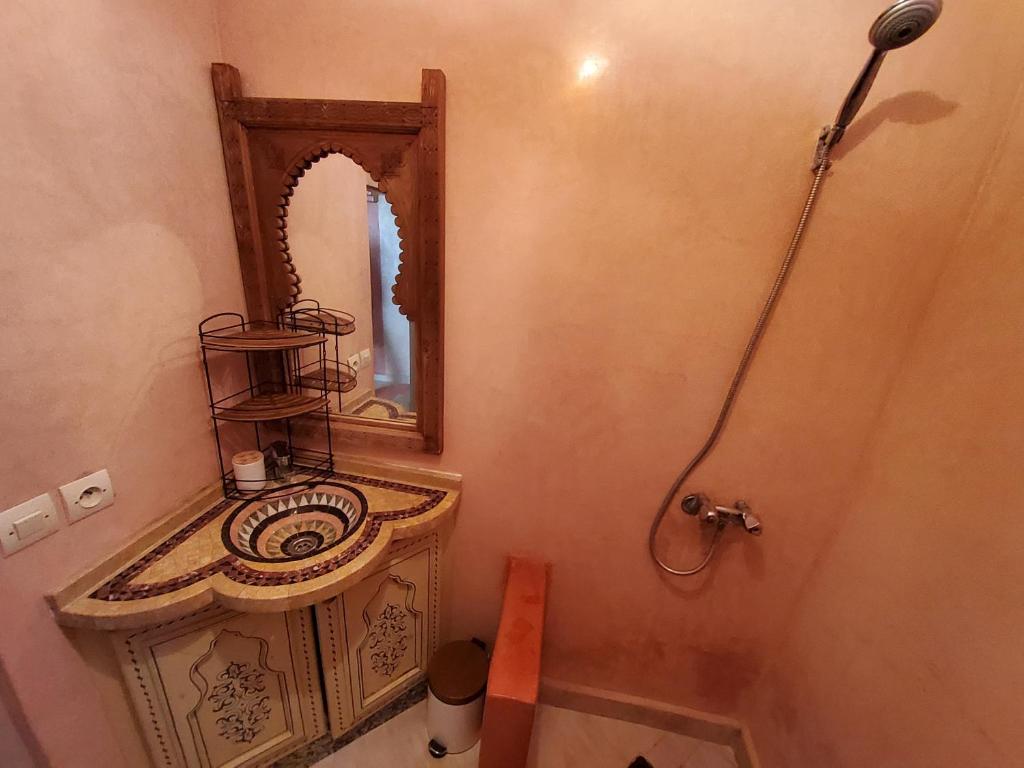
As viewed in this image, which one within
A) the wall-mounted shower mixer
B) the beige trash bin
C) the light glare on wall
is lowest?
the beige trash bin

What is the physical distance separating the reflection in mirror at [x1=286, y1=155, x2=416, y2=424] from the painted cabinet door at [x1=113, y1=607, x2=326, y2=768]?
0.69 metres

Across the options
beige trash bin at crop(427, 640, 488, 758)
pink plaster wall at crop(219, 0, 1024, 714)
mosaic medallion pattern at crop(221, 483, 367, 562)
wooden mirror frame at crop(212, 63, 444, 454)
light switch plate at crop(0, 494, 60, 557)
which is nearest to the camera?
light switch plate at crop(0, 494, 60, 557)

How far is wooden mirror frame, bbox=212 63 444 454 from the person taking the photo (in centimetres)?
99

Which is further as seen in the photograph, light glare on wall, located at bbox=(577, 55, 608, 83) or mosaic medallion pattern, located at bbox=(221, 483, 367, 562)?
mosaic medallion pattern, located at bbox=(221, 483, 367, 562)

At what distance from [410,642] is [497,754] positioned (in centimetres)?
52

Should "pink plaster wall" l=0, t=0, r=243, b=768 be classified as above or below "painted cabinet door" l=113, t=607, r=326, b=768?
above

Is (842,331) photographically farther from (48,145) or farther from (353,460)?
(48,145)

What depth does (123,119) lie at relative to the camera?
2.75 feet

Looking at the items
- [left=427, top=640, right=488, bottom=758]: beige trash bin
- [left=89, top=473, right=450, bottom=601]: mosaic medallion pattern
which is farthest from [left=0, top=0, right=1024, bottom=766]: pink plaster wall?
[left=427, top=640, right=488, bottom=758]: beige trash bin

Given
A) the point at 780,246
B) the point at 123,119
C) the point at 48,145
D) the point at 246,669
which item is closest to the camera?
the point at 48,145

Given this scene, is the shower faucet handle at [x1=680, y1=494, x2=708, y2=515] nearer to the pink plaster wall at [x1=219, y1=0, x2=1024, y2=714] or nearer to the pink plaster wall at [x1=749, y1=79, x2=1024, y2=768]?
the pink plaster wall at [x1=219, y1=0, x2=1024, y2=714]

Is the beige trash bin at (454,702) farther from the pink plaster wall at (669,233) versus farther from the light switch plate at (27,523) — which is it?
the light switch plate at (27,523)

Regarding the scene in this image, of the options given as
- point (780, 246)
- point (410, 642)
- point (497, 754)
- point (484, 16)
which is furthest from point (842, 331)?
point (410, 642)

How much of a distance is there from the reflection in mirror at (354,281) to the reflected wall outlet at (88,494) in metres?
0.57
